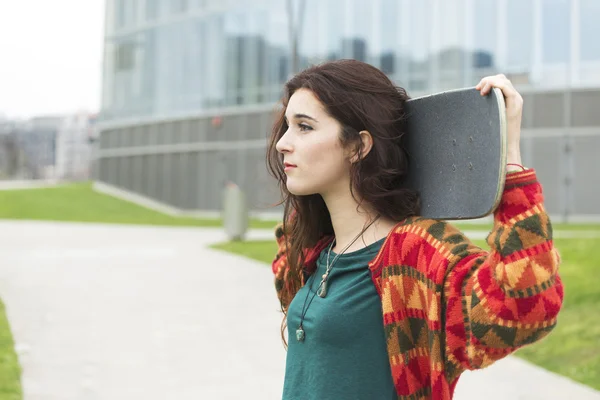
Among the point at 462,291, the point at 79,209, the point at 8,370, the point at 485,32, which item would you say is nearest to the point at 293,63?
the point at 485,32

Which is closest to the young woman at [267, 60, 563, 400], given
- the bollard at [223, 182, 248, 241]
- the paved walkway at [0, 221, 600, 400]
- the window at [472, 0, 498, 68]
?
the paved walkway at [0, 221, 600, 400]

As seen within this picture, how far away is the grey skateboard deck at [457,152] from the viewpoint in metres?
1.54

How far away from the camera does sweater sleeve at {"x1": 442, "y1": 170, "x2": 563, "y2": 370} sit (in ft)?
4.86

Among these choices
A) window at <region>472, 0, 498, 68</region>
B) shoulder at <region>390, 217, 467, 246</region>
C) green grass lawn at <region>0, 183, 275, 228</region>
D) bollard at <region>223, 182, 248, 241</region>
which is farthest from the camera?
green grass lawn at <region>0, 183, 275, 228</region>

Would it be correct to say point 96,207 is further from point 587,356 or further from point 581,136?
point 587,356

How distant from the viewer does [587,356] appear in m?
6.66

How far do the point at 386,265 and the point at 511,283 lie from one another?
35 cm

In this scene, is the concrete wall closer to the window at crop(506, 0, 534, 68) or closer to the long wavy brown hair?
the window at crop(506, 0, 534, 68)

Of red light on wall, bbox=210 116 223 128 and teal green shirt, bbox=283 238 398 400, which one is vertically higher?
red light on wall, bbox=210 116 223 128

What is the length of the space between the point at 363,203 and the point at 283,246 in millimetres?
364

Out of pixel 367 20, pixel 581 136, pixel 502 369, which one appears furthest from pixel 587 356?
pixel 367 20

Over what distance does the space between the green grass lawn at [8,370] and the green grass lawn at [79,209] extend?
726 inches

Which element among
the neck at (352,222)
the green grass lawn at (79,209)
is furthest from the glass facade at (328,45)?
the neck at (352,222)

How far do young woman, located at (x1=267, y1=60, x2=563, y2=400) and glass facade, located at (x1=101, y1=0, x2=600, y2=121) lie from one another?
18548 millimetres
